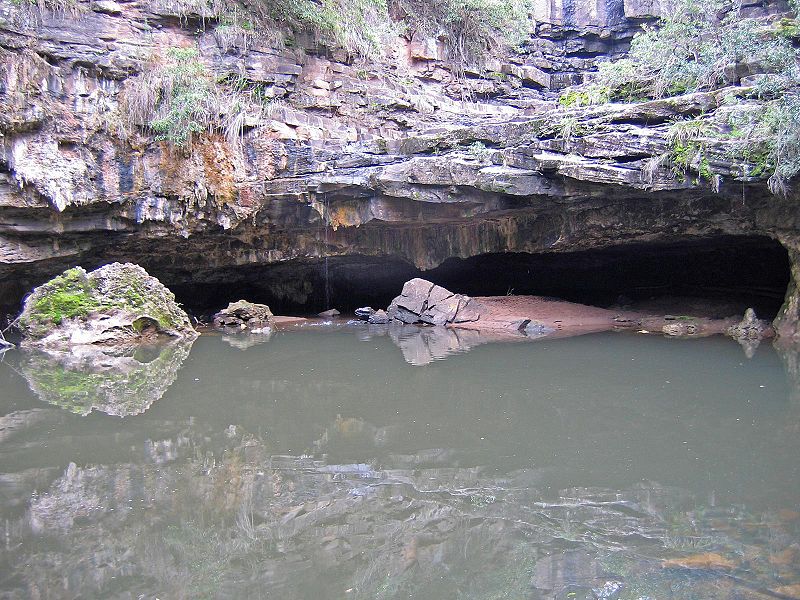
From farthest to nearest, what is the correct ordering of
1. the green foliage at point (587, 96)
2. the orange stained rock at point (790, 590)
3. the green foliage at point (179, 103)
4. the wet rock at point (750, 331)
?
1. the green foliage at point (179, 103)
2. the green foliage at point (587, 96)
3. the wet rock at point (750, 331)
4. the orange stained rock at point (790, 590)

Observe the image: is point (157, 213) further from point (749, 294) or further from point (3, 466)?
point (749, 294)

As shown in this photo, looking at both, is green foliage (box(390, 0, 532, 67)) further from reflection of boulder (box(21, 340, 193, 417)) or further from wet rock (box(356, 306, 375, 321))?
reflection of boulder (box(21, 340, 193, 417))

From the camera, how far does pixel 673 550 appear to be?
2.72 meters

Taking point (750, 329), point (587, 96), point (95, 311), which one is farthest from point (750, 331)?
point (95, 311)

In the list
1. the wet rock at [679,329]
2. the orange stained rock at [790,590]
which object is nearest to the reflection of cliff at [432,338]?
the wet rock at [679,329]

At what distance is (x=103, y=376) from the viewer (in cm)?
714

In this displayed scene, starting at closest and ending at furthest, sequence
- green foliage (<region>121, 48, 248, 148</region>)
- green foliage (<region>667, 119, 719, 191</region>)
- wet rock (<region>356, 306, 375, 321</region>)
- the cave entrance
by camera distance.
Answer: green foliage (<region>667, 119, 719, 191</region>), green foliage (<region>121, 48, 248, 148</region>), the cave entrance, wet rock (<region>356, 306, 375, 321</region>)

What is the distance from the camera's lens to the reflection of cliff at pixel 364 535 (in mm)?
2500

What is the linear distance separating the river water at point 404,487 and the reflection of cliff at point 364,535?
0.04 feet

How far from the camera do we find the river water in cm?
256

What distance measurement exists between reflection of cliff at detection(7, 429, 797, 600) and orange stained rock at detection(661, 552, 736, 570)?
0.13 ft

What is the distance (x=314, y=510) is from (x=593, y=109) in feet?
31.3

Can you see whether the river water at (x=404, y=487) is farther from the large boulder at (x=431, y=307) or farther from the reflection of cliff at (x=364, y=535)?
the large boulder at (x=431, y=307)

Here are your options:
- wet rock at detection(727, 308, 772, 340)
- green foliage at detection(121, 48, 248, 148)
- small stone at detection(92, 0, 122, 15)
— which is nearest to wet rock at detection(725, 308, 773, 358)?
wet rock at detection(727, 308, 772, 340)
